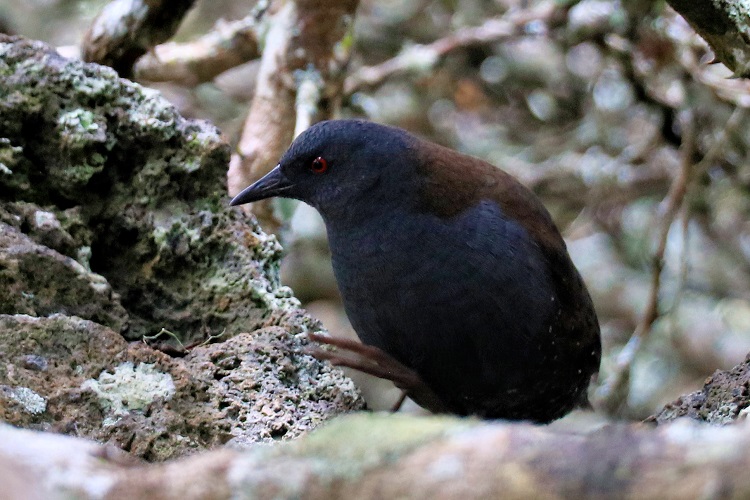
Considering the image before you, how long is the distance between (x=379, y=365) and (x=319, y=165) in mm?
835

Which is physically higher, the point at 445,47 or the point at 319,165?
the point at 319,165

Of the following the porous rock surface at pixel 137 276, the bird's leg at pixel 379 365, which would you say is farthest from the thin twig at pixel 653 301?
the porous rock surface at pixel 137 276

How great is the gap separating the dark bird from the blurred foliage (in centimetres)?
213

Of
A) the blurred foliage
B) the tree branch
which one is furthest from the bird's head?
the blurred foliage

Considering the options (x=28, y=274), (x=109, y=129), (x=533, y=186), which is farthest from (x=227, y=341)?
(x=533, y=186)

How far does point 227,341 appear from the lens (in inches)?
112

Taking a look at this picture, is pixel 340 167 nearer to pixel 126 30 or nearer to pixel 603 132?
pixel 126 30

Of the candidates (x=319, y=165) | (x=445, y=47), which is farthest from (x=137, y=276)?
(x=445, y=47)

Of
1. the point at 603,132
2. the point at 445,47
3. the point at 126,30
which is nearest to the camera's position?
the point at 126,30

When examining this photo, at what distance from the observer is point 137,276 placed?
304 cm

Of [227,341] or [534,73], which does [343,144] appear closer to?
[227,341]

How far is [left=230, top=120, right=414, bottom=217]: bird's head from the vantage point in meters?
3.39

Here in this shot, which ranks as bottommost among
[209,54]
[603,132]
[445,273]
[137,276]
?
[603,132]

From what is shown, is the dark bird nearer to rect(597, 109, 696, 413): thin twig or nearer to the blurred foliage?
rect(597, 109, 696, 413): thin twig
